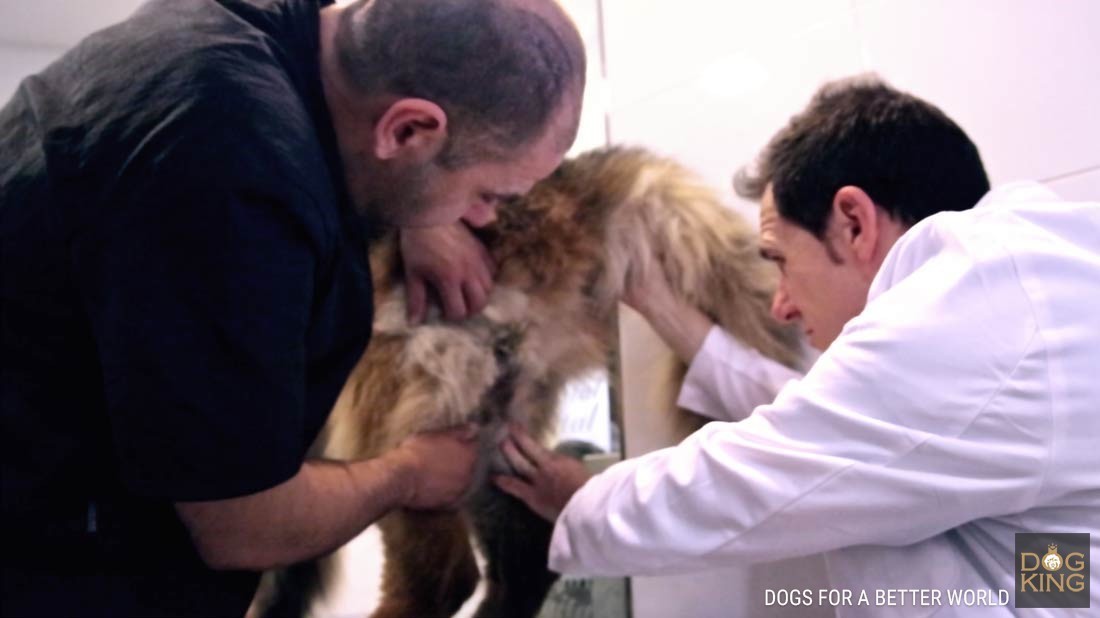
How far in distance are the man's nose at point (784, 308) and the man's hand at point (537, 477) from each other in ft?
1.16

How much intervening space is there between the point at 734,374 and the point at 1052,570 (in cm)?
54

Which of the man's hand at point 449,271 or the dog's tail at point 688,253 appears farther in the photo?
the dog's tail at point 688,253

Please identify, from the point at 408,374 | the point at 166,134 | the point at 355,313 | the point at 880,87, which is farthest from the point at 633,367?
the point at 166,134

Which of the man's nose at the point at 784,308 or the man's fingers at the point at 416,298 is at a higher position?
the man's fingers at the point at 416,298

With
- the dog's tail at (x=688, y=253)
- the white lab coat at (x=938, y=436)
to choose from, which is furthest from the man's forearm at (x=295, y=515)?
the dog's tail at (x=688, y=253)

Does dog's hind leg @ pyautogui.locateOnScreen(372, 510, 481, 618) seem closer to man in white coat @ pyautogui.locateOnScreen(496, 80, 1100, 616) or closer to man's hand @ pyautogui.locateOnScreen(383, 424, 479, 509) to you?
man's hand @ pyautogui.locateOnScreen(383, 424, 479, 509)

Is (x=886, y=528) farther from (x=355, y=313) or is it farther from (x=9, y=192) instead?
(x=9, y=192)

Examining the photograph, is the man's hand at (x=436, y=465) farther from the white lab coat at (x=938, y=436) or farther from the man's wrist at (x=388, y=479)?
the white lab coat at (x=938, y=436)

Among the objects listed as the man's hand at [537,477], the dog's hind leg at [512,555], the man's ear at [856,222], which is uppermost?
the man's ear at [856,222]

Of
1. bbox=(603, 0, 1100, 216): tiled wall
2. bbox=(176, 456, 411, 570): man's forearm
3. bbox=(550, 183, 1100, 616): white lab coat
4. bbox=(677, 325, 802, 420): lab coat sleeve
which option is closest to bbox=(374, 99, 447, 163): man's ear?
bbox=(176, 456, 411, 570): man's forearm

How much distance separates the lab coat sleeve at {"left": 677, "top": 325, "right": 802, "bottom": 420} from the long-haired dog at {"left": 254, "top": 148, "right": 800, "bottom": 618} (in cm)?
2

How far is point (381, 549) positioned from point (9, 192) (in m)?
0.69

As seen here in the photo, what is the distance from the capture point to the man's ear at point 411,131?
84 centimetres

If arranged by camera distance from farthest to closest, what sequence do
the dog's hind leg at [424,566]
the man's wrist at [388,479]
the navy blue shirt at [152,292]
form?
the dog's hind leg at [424,566], the man's wrist at [388,479], the navy blue shirt at [152,292]
